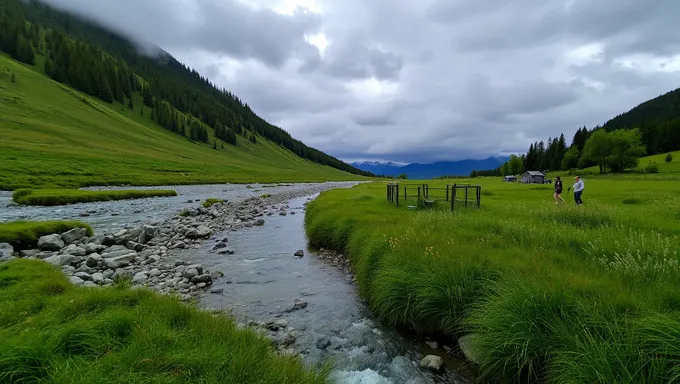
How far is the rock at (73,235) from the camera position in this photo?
54.7 ft

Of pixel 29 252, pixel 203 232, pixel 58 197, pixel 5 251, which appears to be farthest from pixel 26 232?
pixel 58 197

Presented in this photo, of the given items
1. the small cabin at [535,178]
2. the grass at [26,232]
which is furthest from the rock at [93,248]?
the small cabin at [535,178]

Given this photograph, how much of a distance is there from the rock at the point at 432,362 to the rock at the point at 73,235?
1924cm

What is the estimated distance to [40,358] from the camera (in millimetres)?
4223

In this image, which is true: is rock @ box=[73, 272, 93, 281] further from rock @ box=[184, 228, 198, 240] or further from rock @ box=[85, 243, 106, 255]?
rock @ box=[184, 228, 198, 240]

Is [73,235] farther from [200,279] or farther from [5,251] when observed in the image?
[200,279]

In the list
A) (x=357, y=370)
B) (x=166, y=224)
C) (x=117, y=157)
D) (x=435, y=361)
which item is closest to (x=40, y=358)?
(x=357, y=370)

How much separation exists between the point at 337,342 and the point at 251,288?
4987mm

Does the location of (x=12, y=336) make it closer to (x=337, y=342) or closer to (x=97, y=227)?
(x=337, y=342)

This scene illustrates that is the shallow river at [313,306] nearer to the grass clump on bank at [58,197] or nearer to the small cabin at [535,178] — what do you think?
the grass clump on bank at [58,197]

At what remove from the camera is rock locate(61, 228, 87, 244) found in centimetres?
1669

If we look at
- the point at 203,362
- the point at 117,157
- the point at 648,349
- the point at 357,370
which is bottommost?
the point at 357,370

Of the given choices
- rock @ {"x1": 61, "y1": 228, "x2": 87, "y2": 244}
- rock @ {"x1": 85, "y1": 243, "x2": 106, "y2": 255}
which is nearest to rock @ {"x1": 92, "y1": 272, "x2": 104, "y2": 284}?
rock @ {"x1": 85, "y1": 243, "x2": 106, "y2": 255}

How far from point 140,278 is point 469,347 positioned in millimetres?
11712
